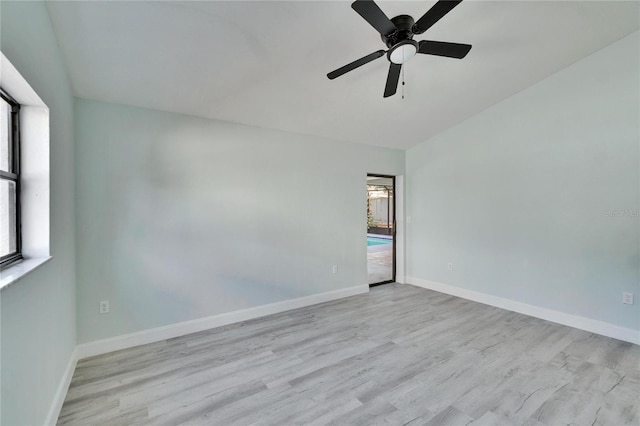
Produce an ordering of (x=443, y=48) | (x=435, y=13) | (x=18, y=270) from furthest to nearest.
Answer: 1. (x=443, y=48)
2. (x=435, y=13)
3. (x=18, y=270)

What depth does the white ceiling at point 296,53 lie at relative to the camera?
6.37ft

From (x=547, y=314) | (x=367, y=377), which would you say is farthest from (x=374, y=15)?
(x=547, y=314)

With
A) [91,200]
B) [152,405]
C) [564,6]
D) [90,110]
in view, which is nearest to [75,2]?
[90,110]

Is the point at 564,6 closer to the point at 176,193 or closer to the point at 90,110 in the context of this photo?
the point at 176,193

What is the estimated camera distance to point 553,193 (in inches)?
133

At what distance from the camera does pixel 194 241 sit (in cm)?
309

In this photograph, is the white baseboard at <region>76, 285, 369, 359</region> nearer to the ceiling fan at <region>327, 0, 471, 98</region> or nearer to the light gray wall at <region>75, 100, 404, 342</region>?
the light gray wall at <region>75, 100, 404, 342</region>

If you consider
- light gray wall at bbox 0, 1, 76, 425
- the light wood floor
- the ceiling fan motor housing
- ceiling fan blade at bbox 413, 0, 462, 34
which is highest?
the ceiling fan motor housing

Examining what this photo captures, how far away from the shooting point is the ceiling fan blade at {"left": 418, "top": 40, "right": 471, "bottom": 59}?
1.93 metres

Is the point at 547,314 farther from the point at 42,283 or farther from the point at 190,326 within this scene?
the point at 42,283

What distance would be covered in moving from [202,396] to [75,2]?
2.75 m

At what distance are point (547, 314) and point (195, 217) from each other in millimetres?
4363

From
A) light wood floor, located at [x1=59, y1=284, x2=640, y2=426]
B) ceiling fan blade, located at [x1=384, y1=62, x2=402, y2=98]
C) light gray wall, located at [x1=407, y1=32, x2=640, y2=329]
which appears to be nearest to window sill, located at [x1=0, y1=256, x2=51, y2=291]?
light wood floor, located at [x1=59, y1=284, x2=640, y2=426]

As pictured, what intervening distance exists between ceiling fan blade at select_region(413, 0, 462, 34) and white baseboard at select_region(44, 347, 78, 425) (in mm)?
3248
